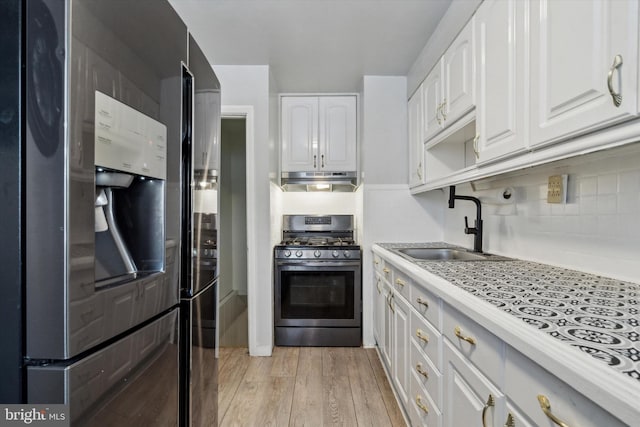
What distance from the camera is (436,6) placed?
6.04 feet

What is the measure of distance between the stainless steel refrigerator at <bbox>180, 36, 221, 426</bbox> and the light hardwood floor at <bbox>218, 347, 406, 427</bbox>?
644 mm

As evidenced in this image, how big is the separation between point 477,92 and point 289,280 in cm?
198

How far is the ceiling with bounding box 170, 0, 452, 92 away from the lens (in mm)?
1857

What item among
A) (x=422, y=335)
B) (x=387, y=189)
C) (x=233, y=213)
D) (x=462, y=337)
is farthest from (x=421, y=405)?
(x=233, y=213)

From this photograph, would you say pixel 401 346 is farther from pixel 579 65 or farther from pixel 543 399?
pixel 579 65

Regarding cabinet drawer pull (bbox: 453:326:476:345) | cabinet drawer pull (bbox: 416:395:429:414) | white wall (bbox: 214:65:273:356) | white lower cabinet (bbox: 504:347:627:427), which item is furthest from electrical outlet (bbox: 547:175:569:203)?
white wall (bbox: 214:65:273:356)

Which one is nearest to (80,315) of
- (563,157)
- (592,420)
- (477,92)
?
(592,420)

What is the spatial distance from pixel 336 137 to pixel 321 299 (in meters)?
1.55

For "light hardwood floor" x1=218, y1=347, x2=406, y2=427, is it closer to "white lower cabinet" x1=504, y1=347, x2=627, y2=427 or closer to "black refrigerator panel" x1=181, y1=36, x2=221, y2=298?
"black refrigerator panel" x1=181, y1=36, x2=221, y2=298

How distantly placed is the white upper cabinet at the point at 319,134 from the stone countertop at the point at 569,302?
1.84 metres

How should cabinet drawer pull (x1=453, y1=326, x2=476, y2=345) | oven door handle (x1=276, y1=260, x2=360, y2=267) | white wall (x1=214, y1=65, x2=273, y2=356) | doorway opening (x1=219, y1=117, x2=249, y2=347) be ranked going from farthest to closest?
doorway opening (x1=219, y1=117, x2=249, y2=347) < oven door handle (x1=276, y1=260, x2=360, y2=267) < white wall (x1=214, y1=65, x2=273, y2=356) < cabinet drawer pull (x1=453, y1=326, x2=476, y2=345)

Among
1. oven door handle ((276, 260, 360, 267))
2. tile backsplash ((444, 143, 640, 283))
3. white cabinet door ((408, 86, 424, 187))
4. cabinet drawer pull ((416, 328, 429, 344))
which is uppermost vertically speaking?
white cabinet door ((408, 86, 424, 187))

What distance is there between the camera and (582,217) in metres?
1.26

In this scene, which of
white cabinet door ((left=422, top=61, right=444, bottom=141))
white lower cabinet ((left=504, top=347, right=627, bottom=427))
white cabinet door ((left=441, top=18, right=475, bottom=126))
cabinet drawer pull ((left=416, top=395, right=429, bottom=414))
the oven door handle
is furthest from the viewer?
the oven door handle
